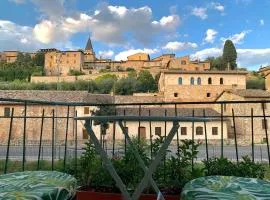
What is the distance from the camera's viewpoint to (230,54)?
3071 inches

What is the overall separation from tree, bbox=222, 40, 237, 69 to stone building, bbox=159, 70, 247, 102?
24880 mm

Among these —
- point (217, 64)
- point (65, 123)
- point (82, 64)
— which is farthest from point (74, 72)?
point (65, 123)

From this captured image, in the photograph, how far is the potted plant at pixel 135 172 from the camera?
3.27 m

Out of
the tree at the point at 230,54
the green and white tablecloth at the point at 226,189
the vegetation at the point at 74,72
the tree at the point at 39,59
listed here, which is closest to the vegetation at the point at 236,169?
the green and white tablecloth at the point at 226,189

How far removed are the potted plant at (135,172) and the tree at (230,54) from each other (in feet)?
254

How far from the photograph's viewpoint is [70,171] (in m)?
3.62

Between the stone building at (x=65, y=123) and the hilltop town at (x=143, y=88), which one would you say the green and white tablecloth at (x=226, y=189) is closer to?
the hilltop town at (x=143, y=88)

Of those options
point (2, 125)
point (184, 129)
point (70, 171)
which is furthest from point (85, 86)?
point (70, 171)

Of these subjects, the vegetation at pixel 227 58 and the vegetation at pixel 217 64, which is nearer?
the vegetation at pixel 227 58

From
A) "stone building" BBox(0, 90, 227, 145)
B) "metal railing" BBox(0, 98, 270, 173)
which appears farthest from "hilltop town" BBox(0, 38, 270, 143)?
"metal railing" BBox(0, 98, 270, 173)

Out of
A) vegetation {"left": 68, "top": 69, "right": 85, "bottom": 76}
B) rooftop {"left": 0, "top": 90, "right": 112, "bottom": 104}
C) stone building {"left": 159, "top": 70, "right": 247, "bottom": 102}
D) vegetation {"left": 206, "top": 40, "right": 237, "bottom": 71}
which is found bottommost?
rooftop {"left": 0, "top": 90, "right": 112, "bottom": 104}

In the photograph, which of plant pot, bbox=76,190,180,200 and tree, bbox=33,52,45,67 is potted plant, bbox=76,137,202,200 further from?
tree, bbox=33,52,45,67

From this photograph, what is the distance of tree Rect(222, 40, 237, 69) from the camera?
3059 inches

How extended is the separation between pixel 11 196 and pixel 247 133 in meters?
37.2
